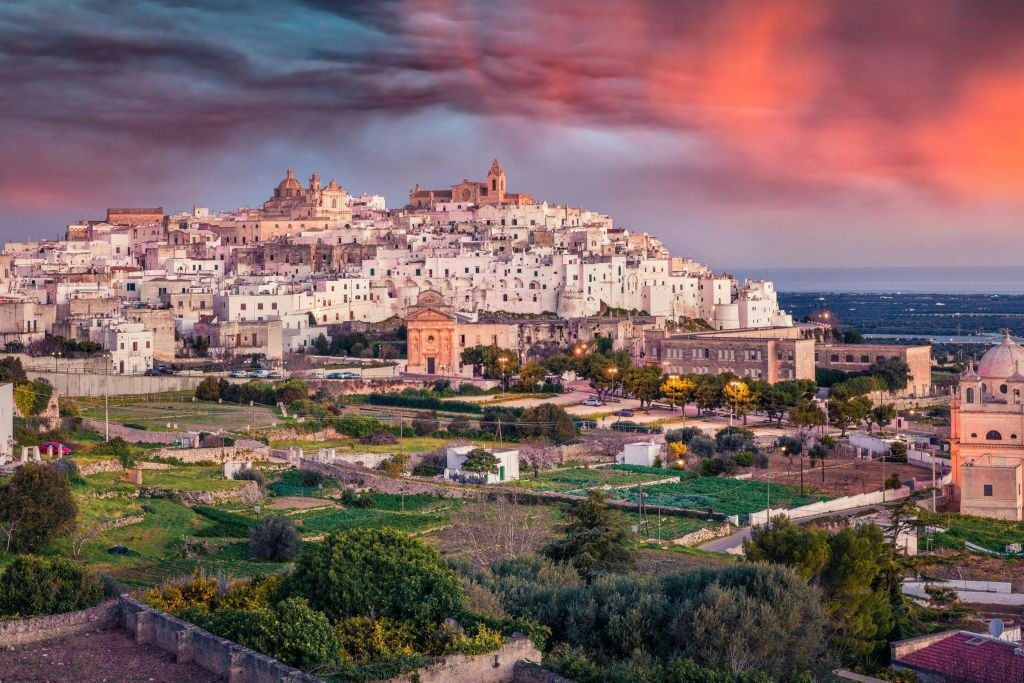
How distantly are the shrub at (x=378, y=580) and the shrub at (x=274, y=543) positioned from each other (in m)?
8.14

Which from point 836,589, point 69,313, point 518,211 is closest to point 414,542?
point 836,589

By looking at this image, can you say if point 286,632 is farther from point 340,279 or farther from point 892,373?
point 340,279

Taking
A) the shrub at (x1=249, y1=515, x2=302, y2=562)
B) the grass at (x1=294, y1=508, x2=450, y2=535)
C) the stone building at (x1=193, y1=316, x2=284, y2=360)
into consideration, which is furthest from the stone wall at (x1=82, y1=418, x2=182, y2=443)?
the stone building at (x1=193, y1=316, x2=284, y2=360)

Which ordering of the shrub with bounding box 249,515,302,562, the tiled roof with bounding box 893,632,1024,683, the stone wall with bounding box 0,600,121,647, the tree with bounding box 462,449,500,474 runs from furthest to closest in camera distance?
the tree with bounding box 462,449,500,474 → the shrub with bounding box 249,515,302,562 → the tiled roof with bounding box 893,632,1024,683 → the stone wall with bounding box 0,600,121,647

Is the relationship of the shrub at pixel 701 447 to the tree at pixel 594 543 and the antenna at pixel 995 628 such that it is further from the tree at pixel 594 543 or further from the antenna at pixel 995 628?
the antenna at pixel 995 628

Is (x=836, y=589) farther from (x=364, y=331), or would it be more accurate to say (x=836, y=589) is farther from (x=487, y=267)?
Answer: (x=487, y=267)

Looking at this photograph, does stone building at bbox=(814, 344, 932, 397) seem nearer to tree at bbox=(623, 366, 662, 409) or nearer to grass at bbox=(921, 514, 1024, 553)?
tree at bbox=(623, 366, 662, 409)

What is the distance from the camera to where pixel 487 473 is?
121 ft

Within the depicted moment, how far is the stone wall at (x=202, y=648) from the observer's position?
1123cm

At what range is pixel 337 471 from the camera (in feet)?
116

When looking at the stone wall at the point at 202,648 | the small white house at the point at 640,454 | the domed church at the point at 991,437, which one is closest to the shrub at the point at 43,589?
the stone wall at the point at 202,648

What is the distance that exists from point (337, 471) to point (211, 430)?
22.3 feet

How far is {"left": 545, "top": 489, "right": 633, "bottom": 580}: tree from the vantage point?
21.0 m

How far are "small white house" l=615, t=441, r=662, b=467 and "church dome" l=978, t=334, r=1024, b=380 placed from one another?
10204 mm
